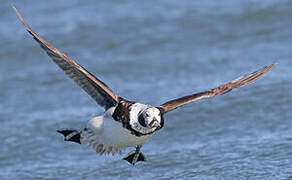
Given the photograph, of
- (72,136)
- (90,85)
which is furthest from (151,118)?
(72,136)

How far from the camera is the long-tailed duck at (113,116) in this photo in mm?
6582

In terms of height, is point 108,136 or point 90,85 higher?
point 90,85

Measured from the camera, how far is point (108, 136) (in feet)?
22.7

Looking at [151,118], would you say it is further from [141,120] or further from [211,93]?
[211,93]

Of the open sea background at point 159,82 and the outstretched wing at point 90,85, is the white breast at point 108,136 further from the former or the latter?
the open sea background at point 159,82

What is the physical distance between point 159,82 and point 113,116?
3.90 meters

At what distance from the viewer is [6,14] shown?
14.0m

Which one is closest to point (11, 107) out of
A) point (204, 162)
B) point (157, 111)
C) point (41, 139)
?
point (41, 139)

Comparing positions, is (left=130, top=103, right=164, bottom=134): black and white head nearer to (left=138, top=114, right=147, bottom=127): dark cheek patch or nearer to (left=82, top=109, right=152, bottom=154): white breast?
(left=138, top=114, right=147, bottom=127): dark cheek patch

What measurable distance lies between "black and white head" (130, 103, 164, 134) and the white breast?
111 mm

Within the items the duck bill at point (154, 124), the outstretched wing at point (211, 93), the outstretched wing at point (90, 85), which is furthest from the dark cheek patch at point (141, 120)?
the outstretched wing at point (90, 85)

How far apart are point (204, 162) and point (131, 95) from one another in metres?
2.46

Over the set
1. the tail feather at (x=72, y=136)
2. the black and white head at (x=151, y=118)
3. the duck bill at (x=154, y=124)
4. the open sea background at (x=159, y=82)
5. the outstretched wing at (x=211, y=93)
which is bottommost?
the duck bill at (x=154, y=124)

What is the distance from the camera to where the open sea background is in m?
8.29
